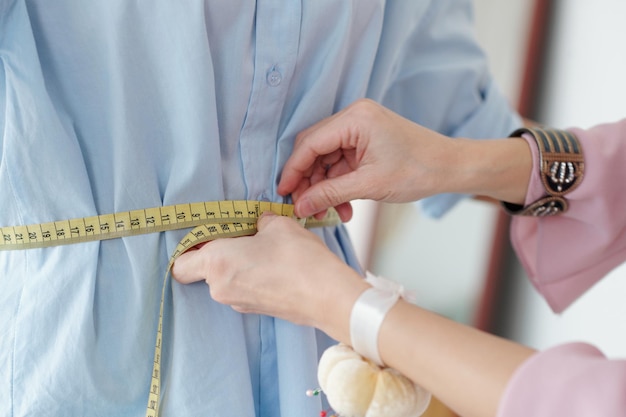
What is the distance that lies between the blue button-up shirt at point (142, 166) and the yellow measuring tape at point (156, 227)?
1 centimetres

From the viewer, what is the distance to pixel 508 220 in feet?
9.02

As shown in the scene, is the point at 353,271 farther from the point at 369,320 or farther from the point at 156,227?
the point at 156,227

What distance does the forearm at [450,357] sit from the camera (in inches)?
31.7

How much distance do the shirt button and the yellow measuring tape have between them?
19 centimetres

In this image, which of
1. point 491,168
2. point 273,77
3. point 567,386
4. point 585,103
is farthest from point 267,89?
point 585,103

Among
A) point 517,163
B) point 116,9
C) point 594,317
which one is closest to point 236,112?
point 116,9

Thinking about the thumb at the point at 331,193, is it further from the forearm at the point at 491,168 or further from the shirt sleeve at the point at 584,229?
the shirt sleeve at the point at 584,229

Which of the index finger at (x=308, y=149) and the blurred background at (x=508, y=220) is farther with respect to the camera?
the blurred background at (x=508, y=220)

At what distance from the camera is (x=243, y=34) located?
1.03 m

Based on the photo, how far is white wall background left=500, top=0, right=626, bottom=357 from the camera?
7.36 ft

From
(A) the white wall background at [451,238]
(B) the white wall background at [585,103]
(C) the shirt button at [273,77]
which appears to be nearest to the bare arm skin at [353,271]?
(C) the shirt button at [273,77]

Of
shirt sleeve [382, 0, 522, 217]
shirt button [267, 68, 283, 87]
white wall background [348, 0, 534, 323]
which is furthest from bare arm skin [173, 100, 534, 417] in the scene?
white wall background [348, 0, 534, 323]

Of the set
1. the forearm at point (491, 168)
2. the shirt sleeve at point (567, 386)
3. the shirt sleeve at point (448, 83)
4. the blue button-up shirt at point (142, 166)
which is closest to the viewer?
the shirt sleeve at point (567, 386)

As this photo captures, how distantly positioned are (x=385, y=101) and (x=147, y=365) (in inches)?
29.0
